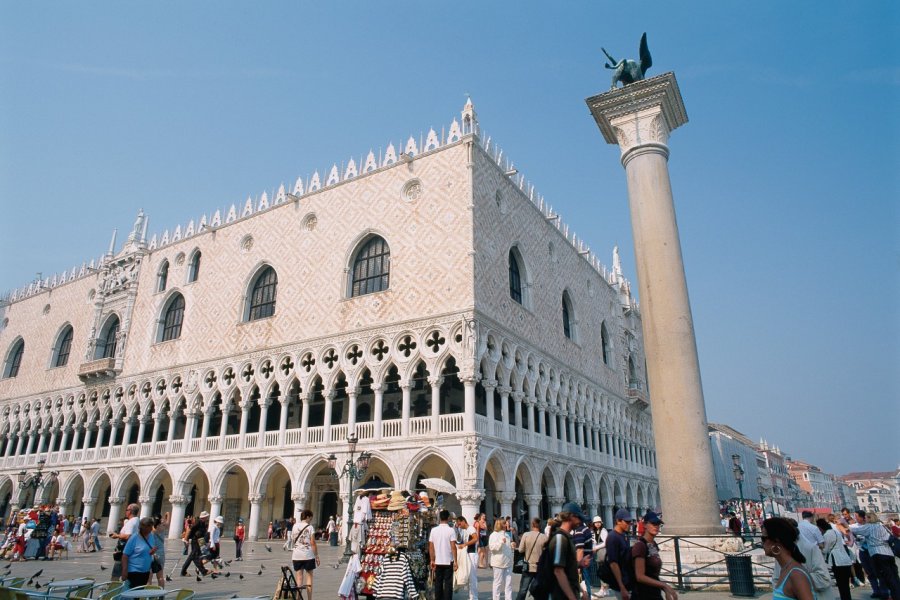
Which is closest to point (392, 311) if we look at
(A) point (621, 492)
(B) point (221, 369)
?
(B) point (221, 369)

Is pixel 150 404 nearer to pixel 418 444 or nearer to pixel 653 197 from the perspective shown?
pixel 418 444

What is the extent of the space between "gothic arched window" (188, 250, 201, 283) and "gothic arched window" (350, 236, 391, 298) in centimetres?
881

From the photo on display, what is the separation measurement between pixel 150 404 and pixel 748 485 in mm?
56649

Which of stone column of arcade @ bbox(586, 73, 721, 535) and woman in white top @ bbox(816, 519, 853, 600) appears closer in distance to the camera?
woman in white top @ bbox(816, 519, 853, 600)

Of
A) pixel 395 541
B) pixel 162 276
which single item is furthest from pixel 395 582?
pixel 162 276

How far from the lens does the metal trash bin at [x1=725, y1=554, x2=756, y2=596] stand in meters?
7.28

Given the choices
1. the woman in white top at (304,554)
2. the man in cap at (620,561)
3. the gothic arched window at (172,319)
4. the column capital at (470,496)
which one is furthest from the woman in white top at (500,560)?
the gothic arched window at (172,319)

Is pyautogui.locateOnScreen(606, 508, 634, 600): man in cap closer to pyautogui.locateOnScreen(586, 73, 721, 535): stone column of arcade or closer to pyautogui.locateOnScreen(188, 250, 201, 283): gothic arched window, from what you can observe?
pyautogui.locateOnScreen(586, 73, 721, 535): stone column of arcade

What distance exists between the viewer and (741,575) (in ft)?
24.0

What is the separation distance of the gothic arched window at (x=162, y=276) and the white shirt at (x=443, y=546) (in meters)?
23.6

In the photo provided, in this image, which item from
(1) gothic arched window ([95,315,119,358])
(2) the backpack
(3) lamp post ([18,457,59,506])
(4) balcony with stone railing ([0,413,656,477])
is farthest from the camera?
(1) gothic arched window ([95,315,119,358])

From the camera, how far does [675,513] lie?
8.47 metres

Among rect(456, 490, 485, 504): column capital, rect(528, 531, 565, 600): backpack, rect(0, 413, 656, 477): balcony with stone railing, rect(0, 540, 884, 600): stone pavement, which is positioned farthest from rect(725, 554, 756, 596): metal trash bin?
rect(0, 413, 656, 477): balcony with stone railing

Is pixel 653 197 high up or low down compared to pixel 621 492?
up
